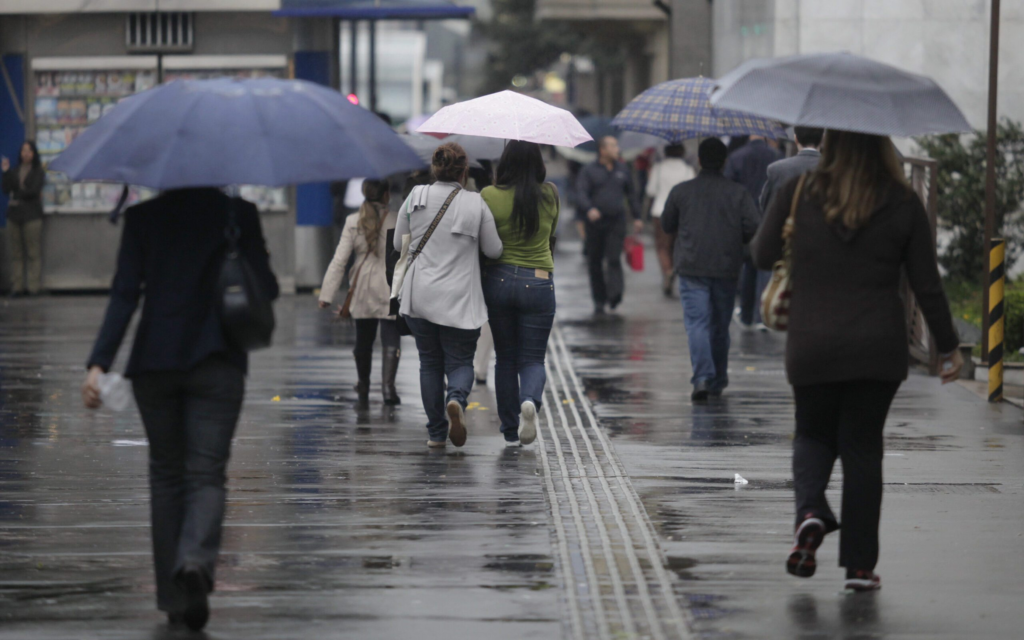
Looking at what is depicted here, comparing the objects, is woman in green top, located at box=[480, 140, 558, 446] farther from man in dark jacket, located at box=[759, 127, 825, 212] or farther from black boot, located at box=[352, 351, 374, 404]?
black boot, located at box=[352, 351, 374, 404]

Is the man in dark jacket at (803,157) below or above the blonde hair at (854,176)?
below

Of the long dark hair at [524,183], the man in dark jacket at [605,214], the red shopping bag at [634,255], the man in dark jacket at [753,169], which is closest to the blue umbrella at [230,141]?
the long dark hair at [524,183]

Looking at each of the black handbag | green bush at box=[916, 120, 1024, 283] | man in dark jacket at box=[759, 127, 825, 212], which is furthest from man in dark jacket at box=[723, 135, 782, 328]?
the black handbag

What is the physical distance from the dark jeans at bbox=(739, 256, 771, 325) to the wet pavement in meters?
3.26

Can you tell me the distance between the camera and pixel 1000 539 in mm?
6066

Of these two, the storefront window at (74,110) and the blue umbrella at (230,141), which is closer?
the blue umbrella at (230,141)

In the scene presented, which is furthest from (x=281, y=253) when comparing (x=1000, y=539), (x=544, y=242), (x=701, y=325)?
(x=1000, y=539)

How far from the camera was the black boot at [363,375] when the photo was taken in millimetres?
9883

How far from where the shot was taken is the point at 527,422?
793 centimetres

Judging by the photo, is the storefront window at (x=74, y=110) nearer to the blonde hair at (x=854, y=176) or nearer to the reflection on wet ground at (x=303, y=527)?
the reflection on wet ground at (x=303, y=527)

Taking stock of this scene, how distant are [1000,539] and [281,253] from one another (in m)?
12.9

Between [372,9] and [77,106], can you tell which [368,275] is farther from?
[77,106]

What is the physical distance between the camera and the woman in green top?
7.85m

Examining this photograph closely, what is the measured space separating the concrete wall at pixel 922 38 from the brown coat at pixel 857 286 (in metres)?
13.2
